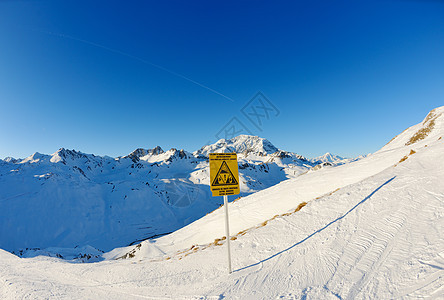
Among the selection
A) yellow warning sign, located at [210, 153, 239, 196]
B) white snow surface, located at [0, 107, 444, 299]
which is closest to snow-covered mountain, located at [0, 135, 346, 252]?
white snow surface, located at [0, 107, 444, 299]

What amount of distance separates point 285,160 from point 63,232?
7416 inches

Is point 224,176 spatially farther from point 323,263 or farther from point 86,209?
point 86,209

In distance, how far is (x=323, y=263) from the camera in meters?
3.97

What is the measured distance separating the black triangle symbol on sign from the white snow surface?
88.8 inches

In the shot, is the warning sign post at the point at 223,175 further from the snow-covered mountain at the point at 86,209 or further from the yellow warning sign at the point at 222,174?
the snow-covered mountain at the point at 86,209

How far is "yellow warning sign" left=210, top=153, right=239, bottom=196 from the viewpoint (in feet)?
15.1

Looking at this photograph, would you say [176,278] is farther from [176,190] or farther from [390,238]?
[176,190]

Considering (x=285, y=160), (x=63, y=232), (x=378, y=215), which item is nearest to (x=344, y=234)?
(x=378, y=215)

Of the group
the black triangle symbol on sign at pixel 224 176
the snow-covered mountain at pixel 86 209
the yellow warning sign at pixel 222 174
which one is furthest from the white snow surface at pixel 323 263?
the snow-covered mountain at pixel 86 209

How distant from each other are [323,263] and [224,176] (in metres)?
3.04

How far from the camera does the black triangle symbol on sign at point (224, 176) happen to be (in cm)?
461

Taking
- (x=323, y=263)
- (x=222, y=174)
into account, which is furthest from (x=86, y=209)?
(x=323, y=263)

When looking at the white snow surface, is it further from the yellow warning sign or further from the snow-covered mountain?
the snow-covered mountain

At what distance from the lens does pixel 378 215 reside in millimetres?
5199
